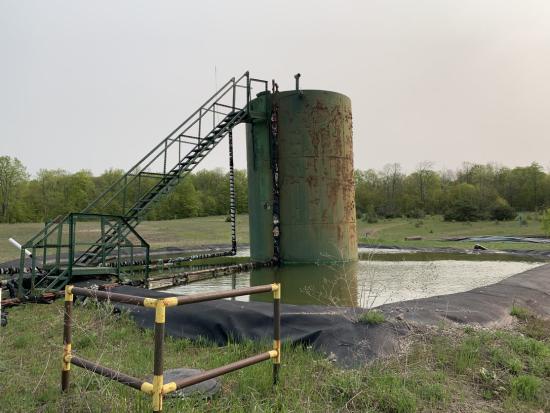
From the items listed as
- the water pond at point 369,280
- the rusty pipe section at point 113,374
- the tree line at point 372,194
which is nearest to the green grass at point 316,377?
the rusty pipe section at point 113,374

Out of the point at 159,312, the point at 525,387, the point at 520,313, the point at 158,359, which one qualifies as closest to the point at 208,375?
the point at 158,359

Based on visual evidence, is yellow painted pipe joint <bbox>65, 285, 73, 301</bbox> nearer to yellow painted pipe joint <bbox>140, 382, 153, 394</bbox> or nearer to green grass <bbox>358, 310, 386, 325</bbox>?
yellow painted pipe joint <bbox>140, 382, 153, 394</bbox>

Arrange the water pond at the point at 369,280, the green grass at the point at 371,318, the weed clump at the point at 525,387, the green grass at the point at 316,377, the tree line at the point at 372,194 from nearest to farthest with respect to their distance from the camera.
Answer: the green grass at the point at 316,377, the weed clump at the point at 525,387, the green grass at the point at 371,318, the water pond at the point at 369,280, the tree line at the point at 372,194

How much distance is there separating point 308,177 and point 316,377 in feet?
31.7

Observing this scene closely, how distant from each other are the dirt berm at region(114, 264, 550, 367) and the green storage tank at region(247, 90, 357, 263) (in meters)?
6.58

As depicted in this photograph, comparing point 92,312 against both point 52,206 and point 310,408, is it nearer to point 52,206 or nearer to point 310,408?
point 310,408

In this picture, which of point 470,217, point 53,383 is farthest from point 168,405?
point 470,217

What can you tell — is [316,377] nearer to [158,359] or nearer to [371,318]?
[371,318]

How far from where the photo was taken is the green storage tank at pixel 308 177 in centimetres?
1335

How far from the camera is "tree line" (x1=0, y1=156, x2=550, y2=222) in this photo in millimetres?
52784

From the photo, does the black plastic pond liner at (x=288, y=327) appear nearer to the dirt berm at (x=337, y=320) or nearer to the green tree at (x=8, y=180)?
the dirt berm at (x=337, y=320)

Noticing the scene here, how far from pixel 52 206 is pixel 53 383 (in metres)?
61.4

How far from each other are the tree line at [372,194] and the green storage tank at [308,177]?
113 ft

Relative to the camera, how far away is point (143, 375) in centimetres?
413
